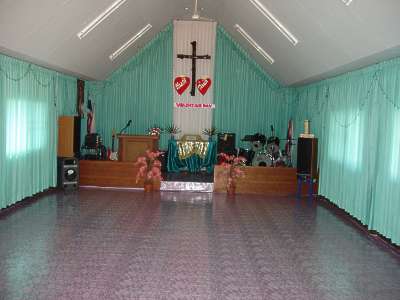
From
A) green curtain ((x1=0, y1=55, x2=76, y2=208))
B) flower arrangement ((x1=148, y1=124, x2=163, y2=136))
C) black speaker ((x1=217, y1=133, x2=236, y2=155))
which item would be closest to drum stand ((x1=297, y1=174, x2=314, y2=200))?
black speaker ((x1=217, y1=133, x2=236, y2=155))

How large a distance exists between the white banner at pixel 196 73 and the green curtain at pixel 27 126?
356 centimetres

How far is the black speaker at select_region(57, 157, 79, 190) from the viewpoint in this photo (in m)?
11.5

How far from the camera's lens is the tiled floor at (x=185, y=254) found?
5.14 meters

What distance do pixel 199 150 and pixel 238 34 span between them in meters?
3.35

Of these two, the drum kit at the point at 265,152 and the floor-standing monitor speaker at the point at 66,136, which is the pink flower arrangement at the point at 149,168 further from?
the drum kit at the point at 265,152

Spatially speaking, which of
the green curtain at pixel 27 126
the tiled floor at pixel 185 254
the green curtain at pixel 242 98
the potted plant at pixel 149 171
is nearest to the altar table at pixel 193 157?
the green curtain at pixel 242 98

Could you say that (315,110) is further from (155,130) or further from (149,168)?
(155,130)

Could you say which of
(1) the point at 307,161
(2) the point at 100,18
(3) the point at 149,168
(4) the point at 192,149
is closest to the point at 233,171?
(1) the point at 307,161

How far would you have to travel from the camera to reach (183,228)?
7.96m

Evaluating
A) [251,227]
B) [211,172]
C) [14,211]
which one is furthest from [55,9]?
[211,172]

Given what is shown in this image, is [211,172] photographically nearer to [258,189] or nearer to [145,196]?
[258,189]

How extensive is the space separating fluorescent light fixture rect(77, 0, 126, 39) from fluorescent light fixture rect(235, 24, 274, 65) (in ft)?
13.8

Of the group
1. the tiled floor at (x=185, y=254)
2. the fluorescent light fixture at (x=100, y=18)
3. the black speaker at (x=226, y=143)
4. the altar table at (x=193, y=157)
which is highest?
the fluorescent light fixture at (x=100, y=18)

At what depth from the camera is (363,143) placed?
8609mm
